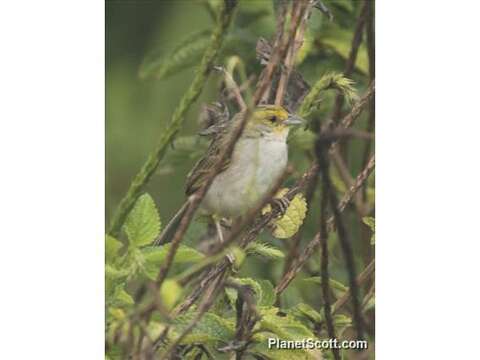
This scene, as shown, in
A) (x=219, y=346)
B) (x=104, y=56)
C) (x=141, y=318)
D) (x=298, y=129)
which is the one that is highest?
(x=104, y=56)

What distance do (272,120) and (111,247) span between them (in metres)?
0.56

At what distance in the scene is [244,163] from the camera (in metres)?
2.02

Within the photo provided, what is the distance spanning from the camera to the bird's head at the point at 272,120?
1972 millimetres

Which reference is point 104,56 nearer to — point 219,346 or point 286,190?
point 286,190

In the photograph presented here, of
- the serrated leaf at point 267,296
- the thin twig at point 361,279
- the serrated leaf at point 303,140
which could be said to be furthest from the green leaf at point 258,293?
the serrated leaf at point 303,140

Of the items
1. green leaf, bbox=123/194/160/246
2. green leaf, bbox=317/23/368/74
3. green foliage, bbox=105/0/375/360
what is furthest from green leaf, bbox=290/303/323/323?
green leaf, bbox=317/23/368/74

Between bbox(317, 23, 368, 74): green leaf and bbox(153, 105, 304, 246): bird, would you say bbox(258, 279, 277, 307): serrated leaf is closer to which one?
bbox(153, 105, 304, 246): bird

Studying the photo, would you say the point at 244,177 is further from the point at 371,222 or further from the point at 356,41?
the point at 356,41

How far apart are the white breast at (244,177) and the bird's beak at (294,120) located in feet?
0.23

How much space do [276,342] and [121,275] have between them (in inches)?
12.1

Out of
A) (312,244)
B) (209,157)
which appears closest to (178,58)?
(209,157)

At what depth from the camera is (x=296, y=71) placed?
200 centimetres

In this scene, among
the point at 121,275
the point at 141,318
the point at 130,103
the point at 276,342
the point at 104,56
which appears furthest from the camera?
the point at 130,103

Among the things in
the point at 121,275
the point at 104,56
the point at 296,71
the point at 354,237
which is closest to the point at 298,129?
the point at 296,71
